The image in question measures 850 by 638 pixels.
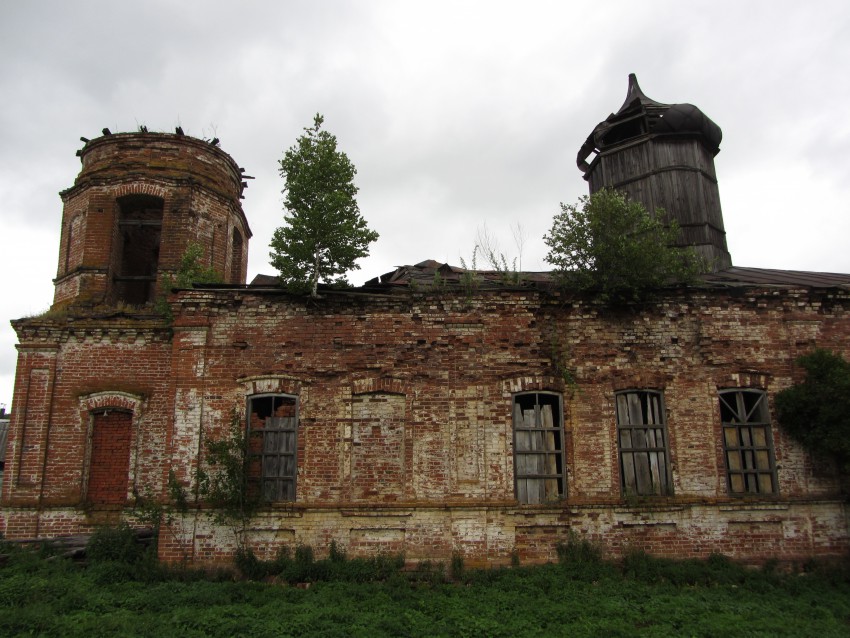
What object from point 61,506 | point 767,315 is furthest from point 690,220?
point 61,506

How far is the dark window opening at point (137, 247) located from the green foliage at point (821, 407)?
13.0 metres

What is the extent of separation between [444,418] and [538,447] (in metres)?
1.71

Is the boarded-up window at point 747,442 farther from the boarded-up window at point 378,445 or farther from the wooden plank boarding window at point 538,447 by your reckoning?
the boarded-up window at point 378,445

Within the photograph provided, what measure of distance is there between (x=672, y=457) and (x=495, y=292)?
4191 millimetres

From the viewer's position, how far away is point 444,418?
10.5 meters

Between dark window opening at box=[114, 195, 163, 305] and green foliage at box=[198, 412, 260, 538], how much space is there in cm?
549

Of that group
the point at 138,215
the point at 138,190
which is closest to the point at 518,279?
the point at 138,190

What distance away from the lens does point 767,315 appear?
11250mm

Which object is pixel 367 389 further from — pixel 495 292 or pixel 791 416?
pixel 791 416

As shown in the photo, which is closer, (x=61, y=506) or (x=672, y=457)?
(x=672, y=457)

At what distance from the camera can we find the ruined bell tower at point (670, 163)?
617 inches

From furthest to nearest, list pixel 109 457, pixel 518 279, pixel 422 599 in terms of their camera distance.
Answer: pixel 109 457 < pixel 518 279 < pixel 422 599

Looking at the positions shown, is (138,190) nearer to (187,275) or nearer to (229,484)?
(187,275)

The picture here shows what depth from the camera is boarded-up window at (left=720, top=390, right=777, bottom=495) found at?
10680mm
